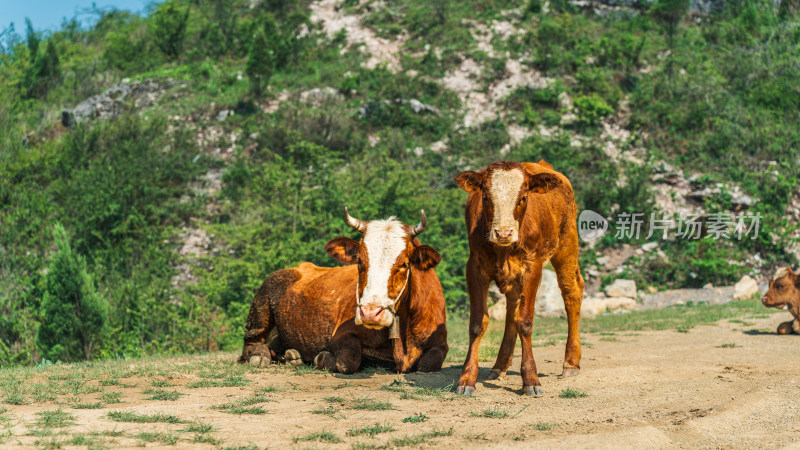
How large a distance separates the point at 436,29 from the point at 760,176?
16275 mm

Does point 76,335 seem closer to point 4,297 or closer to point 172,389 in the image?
point 4,297

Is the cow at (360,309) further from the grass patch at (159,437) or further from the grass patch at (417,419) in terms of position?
the grass patch at (159,437)

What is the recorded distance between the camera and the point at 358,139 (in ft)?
87.0

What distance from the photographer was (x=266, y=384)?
723 cm

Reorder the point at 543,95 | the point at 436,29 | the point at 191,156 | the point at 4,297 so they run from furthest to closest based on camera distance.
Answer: the point at 436,29 → the point at 543,95 → the point at 191,156 → the point at 4,297

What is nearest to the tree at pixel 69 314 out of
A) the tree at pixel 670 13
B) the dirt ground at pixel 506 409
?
the dirt ground at pixel 506 409

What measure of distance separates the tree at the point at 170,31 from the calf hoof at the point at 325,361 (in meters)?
29.0

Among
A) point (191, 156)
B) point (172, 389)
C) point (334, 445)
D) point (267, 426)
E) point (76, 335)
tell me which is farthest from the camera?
point (191, 156)

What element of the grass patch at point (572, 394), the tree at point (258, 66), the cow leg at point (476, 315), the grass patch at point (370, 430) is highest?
the tree at point (258, 66)

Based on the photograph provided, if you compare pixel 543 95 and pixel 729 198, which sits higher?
pixel 543 95

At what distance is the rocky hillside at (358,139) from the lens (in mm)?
18312

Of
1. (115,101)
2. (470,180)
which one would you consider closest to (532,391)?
(470,180)

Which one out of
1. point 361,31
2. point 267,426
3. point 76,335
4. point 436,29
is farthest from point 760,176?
point 267,426

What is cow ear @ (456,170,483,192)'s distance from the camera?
21.6ft
